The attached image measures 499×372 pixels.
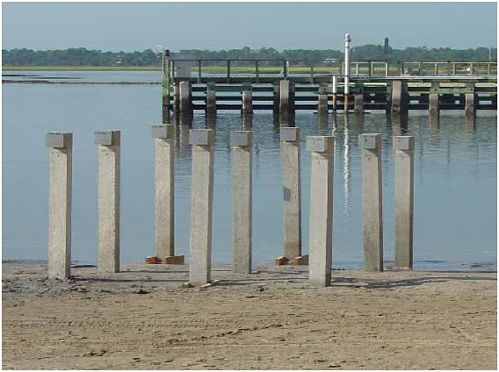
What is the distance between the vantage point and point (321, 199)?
10977 millimetres

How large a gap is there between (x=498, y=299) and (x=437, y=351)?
85.4 inches

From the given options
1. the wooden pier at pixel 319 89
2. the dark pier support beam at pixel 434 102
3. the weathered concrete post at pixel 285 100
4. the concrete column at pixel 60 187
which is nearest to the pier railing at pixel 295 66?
the wooden pier at pixel 319 89

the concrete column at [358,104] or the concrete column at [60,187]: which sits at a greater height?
the concrete column at [358,104]

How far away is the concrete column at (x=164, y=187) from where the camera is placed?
13.2 metres

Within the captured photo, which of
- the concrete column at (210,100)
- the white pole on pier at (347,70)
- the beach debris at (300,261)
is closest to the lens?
the beach debris at (300,261)

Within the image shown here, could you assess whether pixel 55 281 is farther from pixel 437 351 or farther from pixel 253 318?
pixel 437 351

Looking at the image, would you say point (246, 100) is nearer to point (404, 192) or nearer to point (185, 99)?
point (185, 99)

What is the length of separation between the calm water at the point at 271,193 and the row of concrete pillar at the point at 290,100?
136 centimetres

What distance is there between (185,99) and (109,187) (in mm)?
38933

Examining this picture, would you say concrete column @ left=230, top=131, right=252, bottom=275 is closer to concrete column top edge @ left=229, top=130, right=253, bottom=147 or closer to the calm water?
concrete column top edge @ left=229, top=130, right=253, bottom=147

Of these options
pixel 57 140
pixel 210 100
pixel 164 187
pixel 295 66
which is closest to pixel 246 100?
pixel 210 100

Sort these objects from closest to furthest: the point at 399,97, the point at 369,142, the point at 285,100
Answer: the point at 369,142 → the point at 399,97 → the point at 285,100

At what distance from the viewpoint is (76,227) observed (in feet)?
62.9

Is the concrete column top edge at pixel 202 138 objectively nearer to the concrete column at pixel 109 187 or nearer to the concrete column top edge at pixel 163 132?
the concrete column at pixel 109 187
